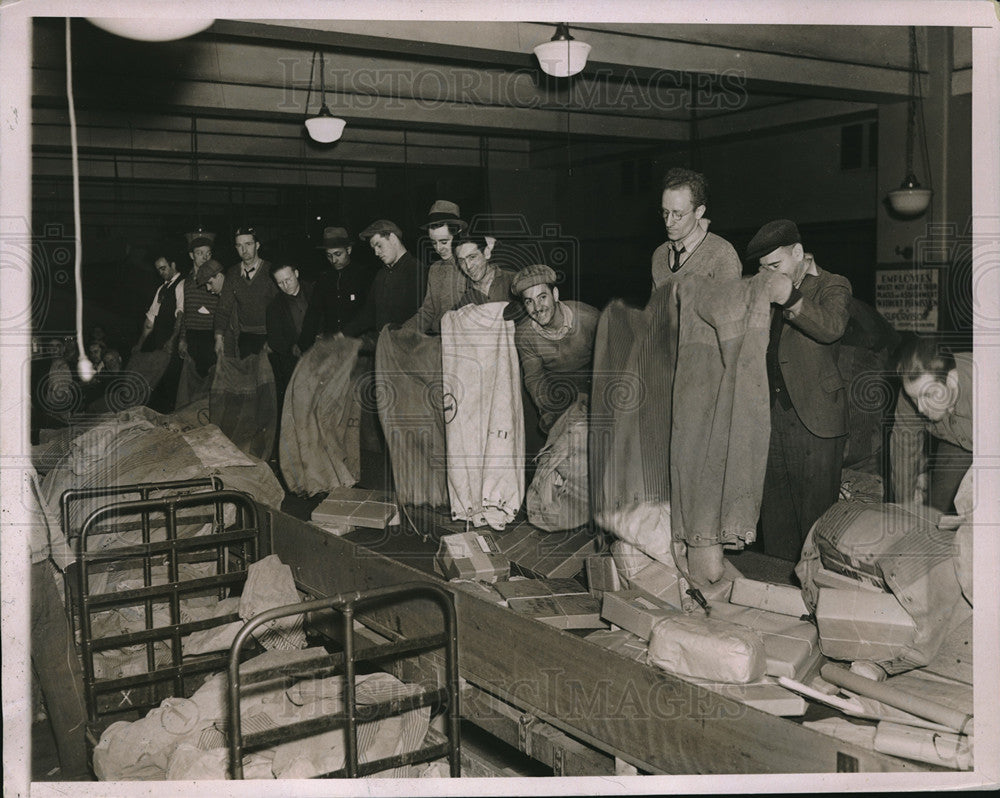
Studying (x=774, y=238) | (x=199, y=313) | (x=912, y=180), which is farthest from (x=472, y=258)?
(x=199, y=313)

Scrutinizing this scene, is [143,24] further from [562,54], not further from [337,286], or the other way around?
[337,286]

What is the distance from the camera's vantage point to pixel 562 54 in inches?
164

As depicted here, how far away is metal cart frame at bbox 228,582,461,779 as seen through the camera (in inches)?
101

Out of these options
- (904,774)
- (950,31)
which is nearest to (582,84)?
(950,31)

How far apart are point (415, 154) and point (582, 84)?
1291mm

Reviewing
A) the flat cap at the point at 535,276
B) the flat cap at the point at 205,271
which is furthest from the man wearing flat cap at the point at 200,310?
the flat cap at the point at 535,276

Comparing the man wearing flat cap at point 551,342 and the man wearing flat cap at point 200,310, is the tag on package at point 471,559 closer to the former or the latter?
the man wearing flat cap at point 551,342

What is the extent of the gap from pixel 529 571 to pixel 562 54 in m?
2.29

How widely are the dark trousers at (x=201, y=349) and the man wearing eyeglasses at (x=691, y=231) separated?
11.5ft

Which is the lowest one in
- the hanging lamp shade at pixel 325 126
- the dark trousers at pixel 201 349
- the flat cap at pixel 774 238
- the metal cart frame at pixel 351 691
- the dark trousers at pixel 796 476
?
the metal cart frame at pixel 351 691

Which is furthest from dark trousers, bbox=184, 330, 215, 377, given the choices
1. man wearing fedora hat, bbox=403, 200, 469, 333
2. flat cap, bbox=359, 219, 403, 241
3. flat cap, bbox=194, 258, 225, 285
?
man wearing fedora hat, bbox=403, 200, 469, 333

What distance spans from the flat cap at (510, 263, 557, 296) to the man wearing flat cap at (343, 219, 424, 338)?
995 mm

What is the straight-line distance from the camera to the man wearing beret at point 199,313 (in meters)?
6.05

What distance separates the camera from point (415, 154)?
5.58 meters
